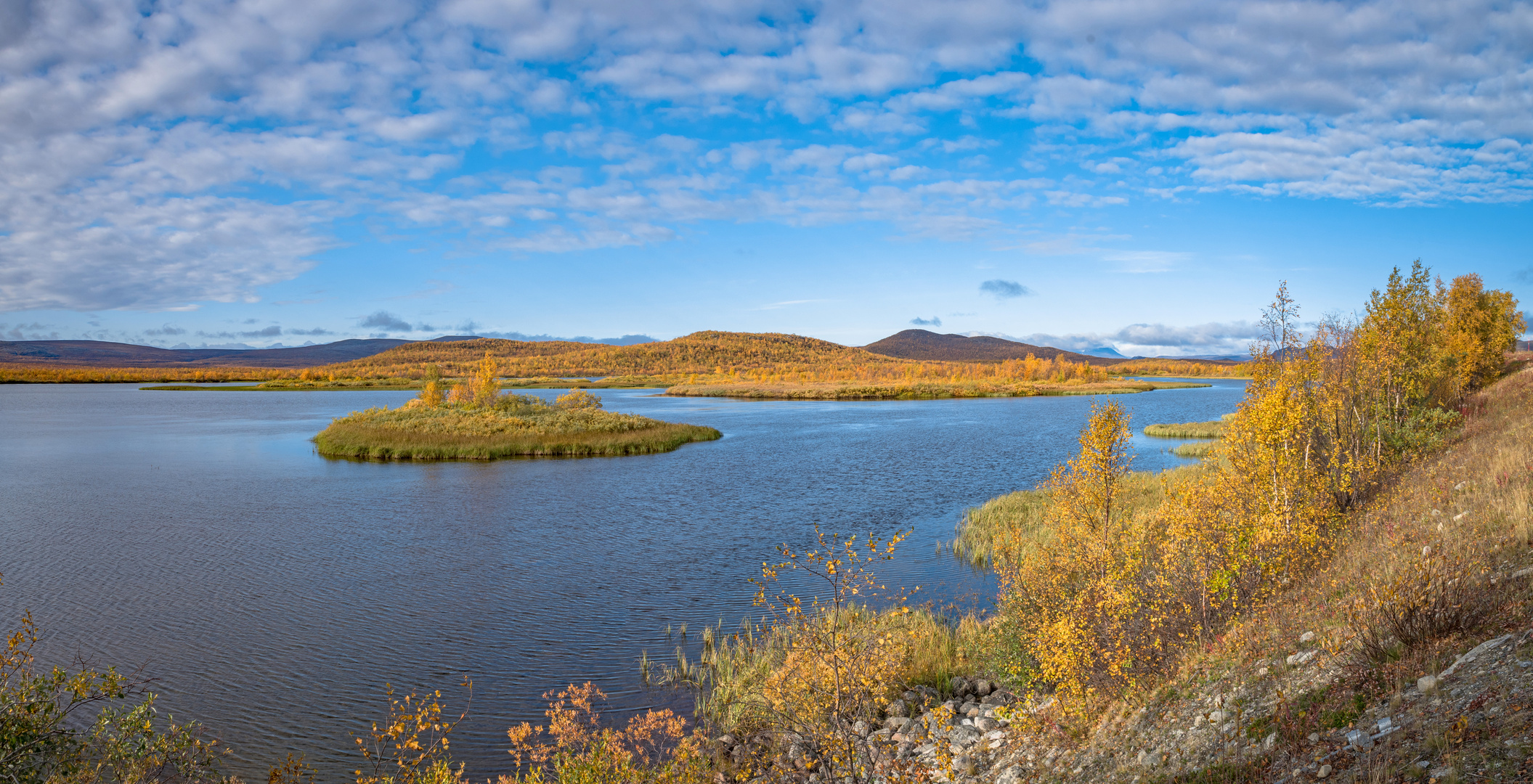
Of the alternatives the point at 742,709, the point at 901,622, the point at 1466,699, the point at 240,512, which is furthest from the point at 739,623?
the point at 240,512

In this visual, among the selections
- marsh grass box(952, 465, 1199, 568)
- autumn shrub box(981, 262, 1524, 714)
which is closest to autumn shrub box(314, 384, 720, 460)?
marsh grass box(952, 465, 1199, 568)

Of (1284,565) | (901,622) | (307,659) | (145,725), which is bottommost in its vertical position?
(307,659)

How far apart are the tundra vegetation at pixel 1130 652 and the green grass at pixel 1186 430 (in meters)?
35.4

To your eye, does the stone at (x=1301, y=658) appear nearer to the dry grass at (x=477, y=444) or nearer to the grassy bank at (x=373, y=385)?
the dry grass at (x=477, y=444)

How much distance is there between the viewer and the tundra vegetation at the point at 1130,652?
668 cm

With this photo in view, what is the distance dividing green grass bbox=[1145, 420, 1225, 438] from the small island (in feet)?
111

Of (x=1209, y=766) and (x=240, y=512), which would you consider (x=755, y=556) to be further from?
(x=240, y=512)

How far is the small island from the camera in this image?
149ft

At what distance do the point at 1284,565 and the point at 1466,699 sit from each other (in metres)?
6.35

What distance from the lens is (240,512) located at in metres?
28.5

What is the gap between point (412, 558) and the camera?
72.1 feet

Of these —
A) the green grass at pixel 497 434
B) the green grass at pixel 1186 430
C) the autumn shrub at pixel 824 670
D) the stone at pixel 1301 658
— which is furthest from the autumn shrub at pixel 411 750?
the green grass at pixel 1186 430

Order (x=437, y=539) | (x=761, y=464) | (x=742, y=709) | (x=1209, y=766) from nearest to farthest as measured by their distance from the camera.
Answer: (x=1209, y=766)
(x=742, y=709)
(x=437, y=539)
(x=761, y=464)

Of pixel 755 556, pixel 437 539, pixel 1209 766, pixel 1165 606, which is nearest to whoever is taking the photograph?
pixel 1209 766
